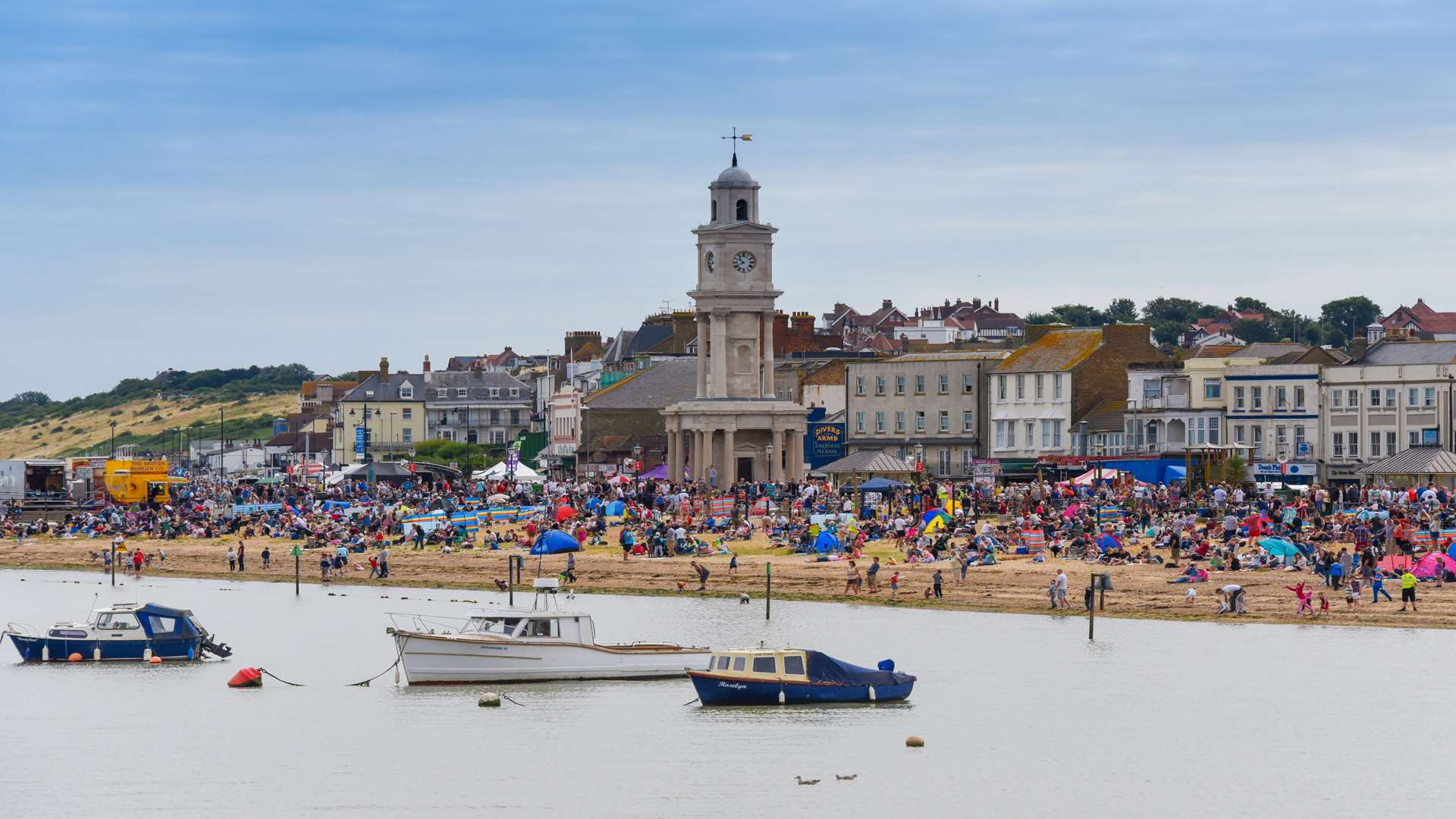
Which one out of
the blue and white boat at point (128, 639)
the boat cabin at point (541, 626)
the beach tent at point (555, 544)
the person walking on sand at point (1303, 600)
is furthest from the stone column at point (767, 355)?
the boat cabin at point (541, 626)

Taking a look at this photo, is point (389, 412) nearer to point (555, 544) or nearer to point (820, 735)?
point (555, 544)

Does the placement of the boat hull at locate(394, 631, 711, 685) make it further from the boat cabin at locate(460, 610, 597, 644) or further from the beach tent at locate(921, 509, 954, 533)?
the beach tent at locate(921, 509, 954, 533)

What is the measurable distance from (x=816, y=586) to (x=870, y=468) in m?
20.9

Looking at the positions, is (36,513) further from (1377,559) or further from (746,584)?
(1377,559)

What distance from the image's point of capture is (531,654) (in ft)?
156

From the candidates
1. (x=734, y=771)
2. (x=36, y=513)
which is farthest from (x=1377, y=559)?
(x=36, y=513)

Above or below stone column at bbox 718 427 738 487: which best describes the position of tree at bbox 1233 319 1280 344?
above

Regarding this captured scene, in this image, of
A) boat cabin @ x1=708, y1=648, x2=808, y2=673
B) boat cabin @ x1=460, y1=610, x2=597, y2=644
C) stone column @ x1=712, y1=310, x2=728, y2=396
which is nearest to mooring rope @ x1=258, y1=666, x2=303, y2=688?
boat cabin @ x1=460, y1=610, x2=597, y2=644

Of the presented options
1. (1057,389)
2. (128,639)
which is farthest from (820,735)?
(1057,389)

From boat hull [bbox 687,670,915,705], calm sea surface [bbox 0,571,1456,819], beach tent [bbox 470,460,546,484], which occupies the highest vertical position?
beach tent [bbox 470,460,546,484]

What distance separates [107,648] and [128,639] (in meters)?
0.58

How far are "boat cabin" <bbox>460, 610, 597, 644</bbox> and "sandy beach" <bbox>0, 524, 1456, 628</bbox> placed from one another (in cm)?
1653

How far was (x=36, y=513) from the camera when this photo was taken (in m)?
111

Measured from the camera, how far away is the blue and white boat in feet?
176
